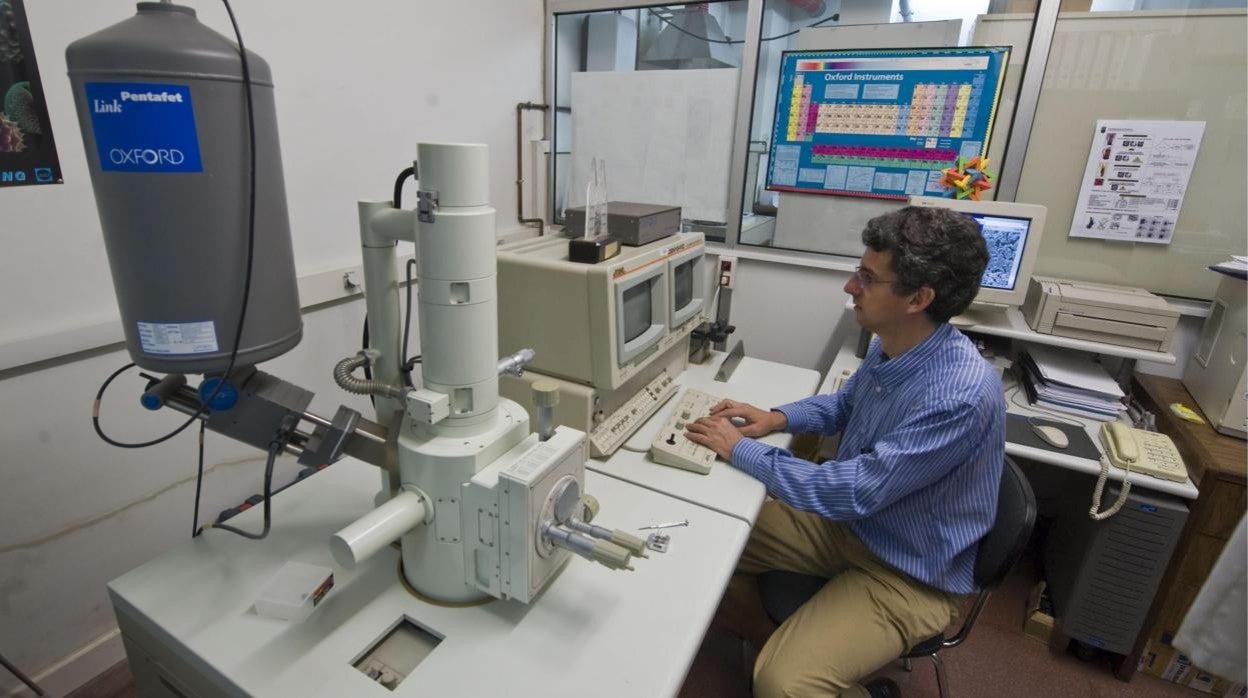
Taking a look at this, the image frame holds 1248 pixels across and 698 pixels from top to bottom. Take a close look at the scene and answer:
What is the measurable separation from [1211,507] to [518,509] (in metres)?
1.87

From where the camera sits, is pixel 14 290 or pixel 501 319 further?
pixel 501 319

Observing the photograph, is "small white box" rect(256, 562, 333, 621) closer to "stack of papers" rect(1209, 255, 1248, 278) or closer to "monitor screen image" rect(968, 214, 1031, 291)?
"monitor screen image" rect(968, 214, 1031, 291)

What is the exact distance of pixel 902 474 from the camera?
123 cm

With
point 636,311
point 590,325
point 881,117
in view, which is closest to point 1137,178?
point 881,117

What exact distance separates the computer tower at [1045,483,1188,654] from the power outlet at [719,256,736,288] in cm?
148

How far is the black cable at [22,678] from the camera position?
4.51 feet

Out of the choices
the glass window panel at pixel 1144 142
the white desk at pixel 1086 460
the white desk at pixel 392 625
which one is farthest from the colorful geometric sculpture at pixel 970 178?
the white desk at pixel 392 625

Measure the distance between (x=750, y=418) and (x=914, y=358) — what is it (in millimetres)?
462

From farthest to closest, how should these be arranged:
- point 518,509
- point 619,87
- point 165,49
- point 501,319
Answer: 1. point 619,87
2. point 501,319
3. point 518,509
4. point 165,49

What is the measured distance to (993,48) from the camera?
7.16 feet

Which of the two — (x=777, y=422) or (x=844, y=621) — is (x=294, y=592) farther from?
(x=777, y=422)

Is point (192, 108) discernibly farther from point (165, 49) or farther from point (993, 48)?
point (993, 48)

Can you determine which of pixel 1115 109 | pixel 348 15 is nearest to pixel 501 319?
pixel 348 15

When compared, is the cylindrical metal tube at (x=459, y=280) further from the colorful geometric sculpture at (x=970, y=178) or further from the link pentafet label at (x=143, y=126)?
the colorful geometric sculpture at (x=970, y=178)
